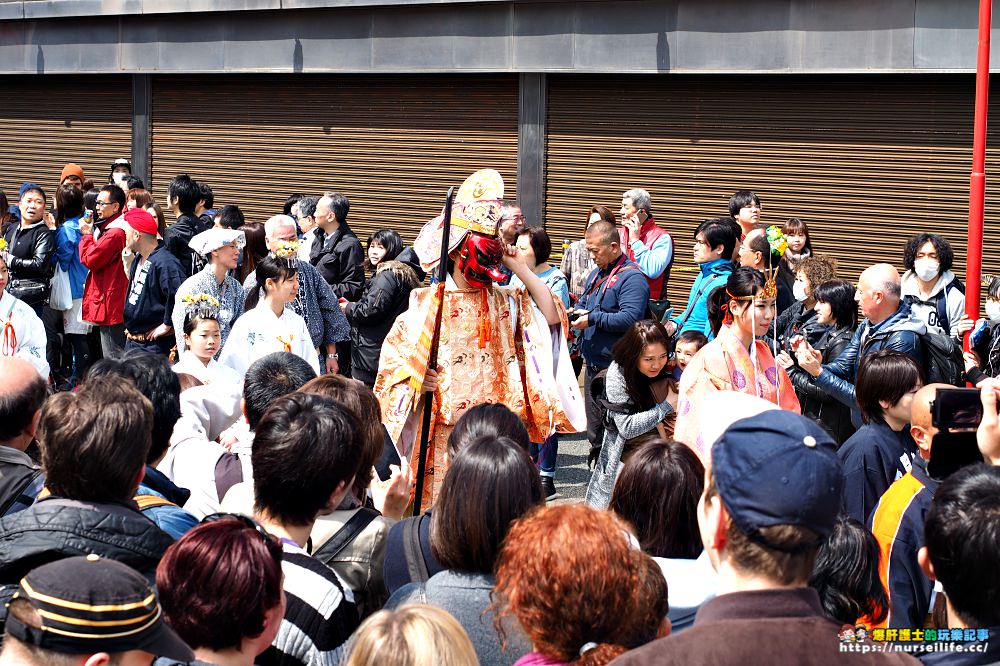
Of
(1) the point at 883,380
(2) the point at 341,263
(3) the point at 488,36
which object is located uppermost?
(3) the point at 488,36

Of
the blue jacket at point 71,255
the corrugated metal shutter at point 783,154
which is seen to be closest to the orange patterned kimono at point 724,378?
the corrugated metal shutter at point 783,154

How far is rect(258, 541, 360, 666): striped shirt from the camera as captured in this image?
2.84 m

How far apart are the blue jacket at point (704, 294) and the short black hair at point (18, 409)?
474 centimetres

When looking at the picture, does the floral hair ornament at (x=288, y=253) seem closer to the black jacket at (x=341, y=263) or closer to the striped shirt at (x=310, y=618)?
the black jacket at (x=341, y=263)

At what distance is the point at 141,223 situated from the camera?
8.62 meters

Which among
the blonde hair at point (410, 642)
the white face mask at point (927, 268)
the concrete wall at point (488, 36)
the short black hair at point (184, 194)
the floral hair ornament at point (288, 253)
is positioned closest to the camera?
the blonde hair at point (410, 642)

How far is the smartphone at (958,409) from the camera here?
3.53 meters

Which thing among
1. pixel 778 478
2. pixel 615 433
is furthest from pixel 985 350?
pixel 778 478

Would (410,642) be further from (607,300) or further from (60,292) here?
(60,292)

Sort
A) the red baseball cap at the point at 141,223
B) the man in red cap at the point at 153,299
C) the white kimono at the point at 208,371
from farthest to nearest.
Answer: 1. the red baseball cap at the point at 141,223
2. the man in red cap at the point at 153,299
3. the white kimono at the point at 208,371

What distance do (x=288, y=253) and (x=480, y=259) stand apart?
2076mm

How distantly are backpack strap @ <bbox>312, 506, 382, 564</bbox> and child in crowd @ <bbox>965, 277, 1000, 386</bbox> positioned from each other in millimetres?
4566

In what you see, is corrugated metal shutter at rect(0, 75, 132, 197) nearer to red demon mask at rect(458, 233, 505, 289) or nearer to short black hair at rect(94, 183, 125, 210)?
short black hair at rect(94, 183, 125, 210)

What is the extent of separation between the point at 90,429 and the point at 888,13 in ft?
29.7
